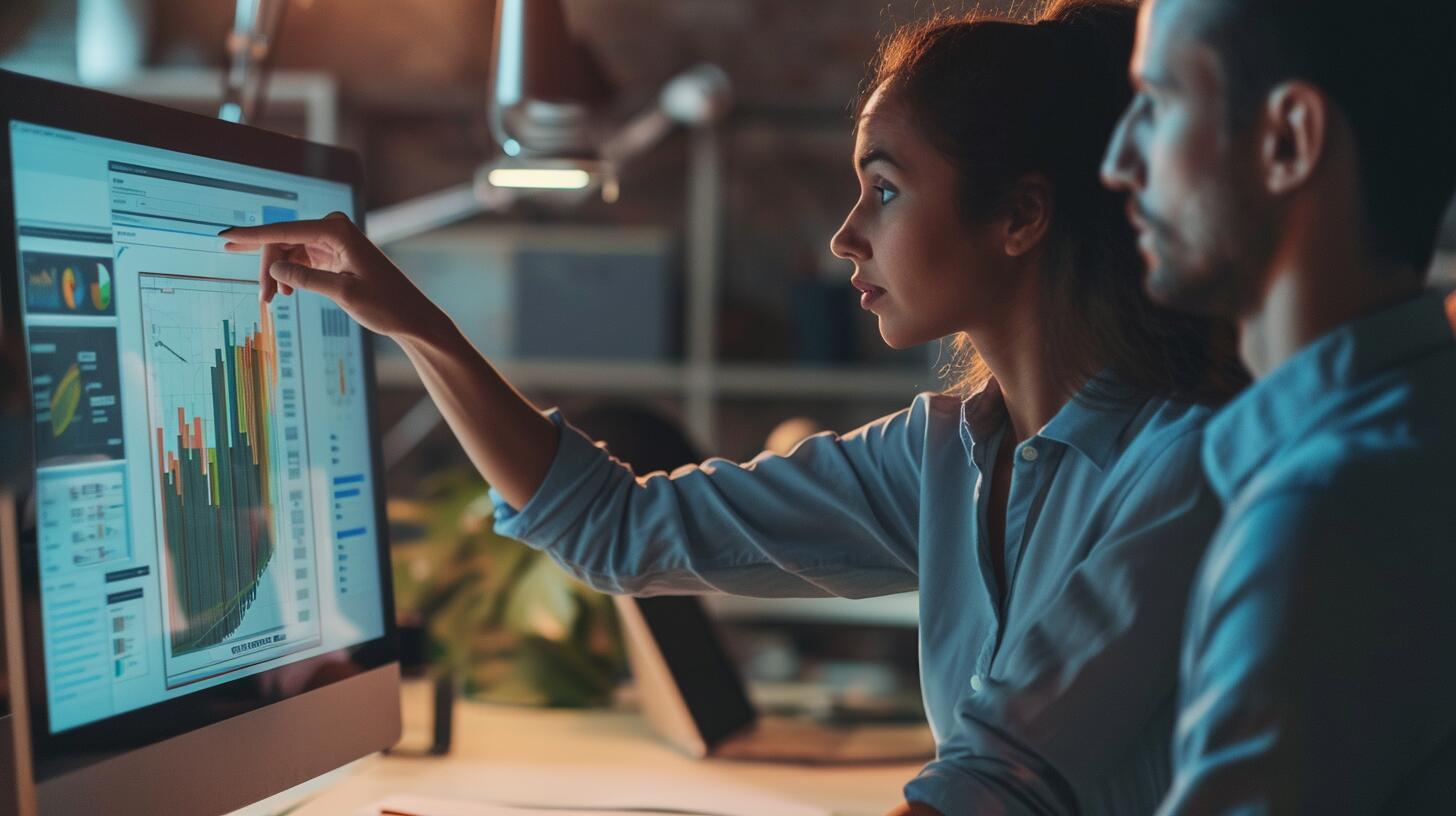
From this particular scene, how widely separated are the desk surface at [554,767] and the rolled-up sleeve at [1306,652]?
25.1 inches

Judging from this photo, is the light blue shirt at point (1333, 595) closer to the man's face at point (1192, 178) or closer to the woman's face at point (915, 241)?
the man's face at point (1192, 178)

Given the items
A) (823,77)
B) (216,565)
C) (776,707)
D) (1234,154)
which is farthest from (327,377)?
(823,77)

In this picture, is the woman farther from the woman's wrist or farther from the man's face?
the man's face

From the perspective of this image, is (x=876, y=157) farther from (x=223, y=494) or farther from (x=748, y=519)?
(x=223, y=494)

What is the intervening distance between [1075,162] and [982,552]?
265 millimetres

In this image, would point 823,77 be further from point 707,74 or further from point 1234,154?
point 1234,154

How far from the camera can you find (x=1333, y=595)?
1.54 ft

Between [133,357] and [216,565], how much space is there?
0.13m

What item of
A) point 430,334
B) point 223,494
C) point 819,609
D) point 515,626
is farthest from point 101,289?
point 819,609

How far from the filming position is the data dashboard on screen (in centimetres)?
68

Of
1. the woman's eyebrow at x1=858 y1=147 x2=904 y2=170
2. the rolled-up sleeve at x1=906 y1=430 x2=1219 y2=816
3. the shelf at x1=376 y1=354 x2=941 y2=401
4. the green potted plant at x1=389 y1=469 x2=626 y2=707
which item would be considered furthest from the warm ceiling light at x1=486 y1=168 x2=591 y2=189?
the shelf at x1=376 y1=354 x2=941 y2=401

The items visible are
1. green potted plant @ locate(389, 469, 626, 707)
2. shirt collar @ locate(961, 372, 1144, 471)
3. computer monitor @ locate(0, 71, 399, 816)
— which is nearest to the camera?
computer monitor @ locate(0, 71, 399, 816)

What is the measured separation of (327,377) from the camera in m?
0.92

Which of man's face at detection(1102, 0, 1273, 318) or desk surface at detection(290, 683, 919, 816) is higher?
man's face at detection(1102, 0, 1273, 318)
